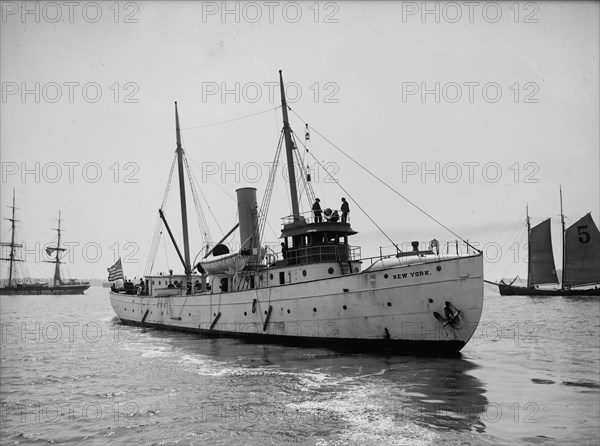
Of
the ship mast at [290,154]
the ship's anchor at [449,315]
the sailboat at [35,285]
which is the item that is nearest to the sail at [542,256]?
the ship mast at [290,154]

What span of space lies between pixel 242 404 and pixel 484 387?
8.08 m

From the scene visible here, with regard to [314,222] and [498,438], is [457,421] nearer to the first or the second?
[498,438]

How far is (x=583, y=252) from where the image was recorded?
7319 cm

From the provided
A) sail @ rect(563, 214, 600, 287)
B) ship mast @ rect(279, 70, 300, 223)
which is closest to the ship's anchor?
ship mast @ rect(279, 70, 300, 223)

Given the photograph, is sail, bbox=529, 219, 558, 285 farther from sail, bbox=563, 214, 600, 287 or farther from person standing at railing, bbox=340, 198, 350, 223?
person standing at railing, bbox=340, 198, 350, 223

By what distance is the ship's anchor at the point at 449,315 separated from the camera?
20344 mm

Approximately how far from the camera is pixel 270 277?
89.8 ft

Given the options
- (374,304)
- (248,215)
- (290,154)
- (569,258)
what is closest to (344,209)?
(290,154)

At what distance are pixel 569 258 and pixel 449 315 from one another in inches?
2667

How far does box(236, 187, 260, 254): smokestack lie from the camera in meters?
31.6

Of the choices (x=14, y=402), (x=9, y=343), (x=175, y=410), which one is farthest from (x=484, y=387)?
(x=9, y=343)

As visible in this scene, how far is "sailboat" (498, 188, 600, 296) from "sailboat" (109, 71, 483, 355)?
204 feet

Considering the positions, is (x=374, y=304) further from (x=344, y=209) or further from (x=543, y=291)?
(x=543, y=291)

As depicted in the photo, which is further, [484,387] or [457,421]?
[484,387]
